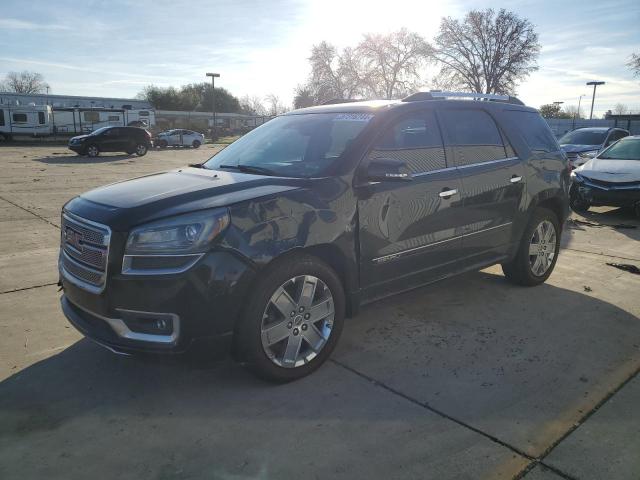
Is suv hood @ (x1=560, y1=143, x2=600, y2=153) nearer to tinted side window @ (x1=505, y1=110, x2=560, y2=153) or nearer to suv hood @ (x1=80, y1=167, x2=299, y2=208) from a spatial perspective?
tinted side window @ (x1=505, y1=110, x2=560, y2=153)

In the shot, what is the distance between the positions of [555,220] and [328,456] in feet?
13.0

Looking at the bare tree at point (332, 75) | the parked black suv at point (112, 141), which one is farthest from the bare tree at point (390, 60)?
the parked black suv at point (112, 141)

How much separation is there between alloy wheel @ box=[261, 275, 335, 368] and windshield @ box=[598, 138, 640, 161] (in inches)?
374

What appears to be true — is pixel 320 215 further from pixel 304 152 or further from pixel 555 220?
pixel 555 220

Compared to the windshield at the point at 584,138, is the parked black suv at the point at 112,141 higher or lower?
lower

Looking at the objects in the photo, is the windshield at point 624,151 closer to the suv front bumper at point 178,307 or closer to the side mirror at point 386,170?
the side mirror at point 386,170

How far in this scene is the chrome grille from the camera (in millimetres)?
2975

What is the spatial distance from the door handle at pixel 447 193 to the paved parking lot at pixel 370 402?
3.57 feet

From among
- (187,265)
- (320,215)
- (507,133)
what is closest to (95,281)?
(187,265)

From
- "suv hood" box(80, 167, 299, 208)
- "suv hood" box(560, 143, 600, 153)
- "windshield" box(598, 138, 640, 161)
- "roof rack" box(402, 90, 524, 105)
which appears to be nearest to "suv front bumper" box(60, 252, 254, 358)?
"suv hood" box(80, 167, 299, 208)

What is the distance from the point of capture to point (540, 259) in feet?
17.5

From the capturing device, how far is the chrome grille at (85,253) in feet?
9.76

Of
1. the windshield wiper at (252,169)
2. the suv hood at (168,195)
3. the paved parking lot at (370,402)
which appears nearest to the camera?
the paved parking lot at (370,402)

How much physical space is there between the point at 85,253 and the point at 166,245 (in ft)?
2.07
